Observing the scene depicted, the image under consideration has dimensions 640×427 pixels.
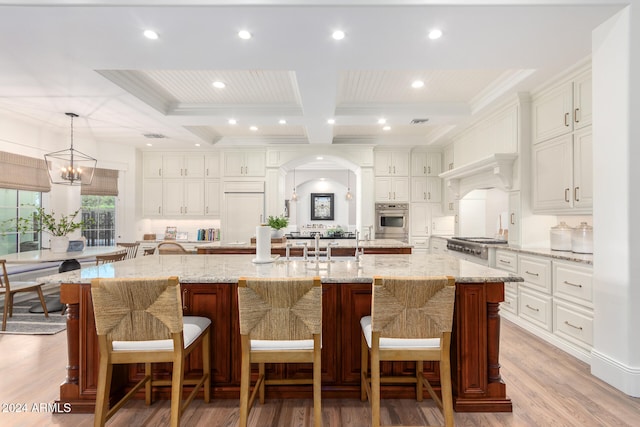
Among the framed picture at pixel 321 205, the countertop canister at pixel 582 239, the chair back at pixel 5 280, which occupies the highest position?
the framed picture at pixel 321 205

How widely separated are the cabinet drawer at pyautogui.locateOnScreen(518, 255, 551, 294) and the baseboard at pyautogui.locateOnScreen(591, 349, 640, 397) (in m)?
0.84

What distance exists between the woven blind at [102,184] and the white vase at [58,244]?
79.5 inches

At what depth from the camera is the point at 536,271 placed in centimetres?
347

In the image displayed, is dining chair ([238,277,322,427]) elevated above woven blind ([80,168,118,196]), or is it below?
below

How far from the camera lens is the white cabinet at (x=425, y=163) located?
6.80 m

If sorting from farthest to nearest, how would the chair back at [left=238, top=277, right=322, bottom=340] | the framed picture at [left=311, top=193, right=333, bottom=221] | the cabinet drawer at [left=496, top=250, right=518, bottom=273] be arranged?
the framed picture at [left=311, top=193, right=333, bottom=221]
the cabinet drawer at [left=496, top=250, right=518, bottom=273]
the chair back at [left=238, top=277, right=322, bottom=340]

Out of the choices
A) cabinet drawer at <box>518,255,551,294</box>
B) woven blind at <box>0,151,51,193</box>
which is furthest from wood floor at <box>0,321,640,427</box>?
woven blind at <box>0,151,51,193</box>

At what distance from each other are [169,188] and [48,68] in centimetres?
393

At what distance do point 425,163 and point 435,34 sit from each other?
445 cm

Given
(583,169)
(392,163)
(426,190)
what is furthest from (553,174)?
(392,163)

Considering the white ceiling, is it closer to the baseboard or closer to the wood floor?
the baseboard

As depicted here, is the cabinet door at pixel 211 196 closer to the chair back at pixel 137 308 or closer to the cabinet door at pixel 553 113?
the chair back at pixel 137 308

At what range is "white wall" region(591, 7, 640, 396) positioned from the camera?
7.57 ft

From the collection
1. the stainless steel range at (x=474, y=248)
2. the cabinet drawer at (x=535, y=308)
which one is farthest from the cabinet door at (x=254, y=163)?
the cabinet drawer at (x=535, y=308)
